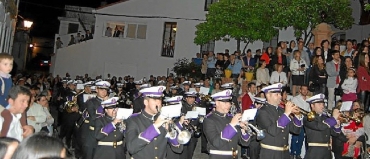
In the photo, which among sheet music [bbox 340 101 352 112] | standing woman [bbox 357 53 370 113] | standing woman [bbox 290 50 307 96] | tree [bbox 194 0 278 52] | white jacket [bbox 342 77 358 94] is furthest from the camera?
tree [bbox 194 0 278 52]

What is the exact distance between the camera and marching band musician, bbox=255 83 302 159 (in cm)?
769

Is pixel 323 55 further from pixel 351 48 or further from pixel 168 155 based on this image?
pixel 168 155

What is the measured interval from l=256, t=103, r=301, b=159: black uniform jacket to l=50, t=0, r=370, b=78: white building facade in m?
23.0

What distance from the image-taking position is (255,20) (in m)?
20.9

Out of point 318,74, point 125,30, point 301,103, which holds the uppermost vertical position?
point 125,30

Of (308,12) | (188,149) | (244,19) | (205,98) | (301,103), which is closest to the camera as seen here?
(188,149)

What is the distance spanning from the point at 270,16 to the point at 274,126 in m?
14.4

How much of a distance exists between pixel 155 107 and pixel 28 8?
48556mm

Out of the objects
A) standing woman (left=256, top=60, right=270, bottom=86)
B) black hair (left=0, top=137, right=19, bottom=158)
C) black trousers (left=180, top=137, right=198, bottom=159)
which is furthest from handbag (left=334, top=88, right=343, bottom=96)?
black hair (left=0, top=137, right=19, bottom=158)

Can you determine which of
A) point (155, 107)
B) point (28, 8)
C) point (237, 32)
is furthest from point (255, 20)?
point (28, 8)

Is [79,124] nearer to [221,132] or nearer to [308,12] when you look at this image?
[221,132]

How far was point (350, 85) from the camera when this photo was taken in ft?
41.9

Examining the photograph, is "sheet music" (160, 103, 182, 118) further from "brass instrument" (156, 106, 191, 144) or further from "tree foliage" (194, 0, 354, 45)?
"tree foliage" (194, 0, 354, 45)

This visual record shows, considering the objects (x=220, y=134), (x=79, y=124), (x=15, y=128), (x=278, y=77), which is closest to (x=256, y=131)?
(x=220, y=134)
